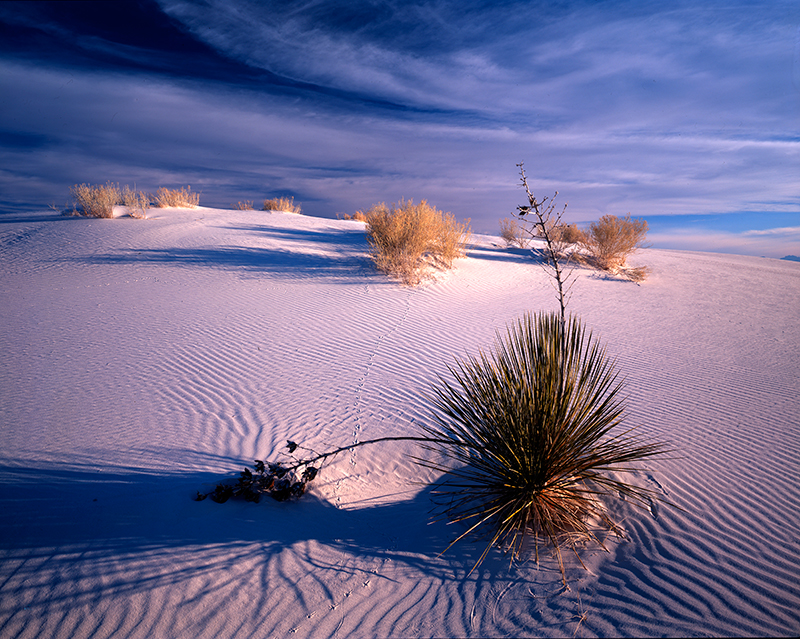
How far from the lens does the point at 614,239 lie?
39.7 ft

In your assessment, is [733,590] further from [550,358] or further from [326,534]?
[326,534]

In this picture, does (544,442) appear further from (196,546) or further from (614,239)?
(614,239)

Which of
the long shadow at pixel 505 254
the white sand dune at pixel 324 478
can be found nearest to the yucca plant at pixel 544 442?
the white sand dune at pixel 324 478

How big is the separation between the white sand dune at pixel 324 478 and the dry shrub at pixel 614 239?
177 inches

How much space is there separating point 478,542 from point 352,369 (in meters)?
3.16

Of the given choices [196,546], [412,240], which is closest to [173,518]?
[196,546]

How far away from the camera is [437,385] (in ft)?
16.1

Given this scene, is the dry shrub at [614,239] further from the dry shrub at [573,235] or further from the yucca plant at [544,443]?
the yucca plant at [544,443]

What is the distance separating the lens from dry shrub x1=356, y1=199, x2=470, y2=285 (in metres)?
9.91

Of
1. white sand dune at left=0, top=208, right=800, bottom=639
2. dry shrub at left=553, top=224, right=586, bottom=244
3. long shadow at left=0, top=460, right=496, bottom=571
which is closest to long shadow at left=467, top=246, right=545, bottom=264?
dry shrub at left=553, top=224, right=586, bottom=244

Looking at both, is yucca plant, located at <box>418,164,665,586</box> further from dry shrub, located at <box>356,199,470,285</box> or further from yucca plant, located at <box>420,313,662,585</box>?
dry shrub, located at <box>356,199,470,285</box>

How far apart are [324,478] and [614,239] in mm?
12427

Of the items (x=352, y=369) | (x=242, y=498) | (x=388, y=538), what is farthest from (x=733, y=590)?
(x=352, y=369)

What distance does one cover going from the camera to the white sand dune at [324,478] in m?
1.99
